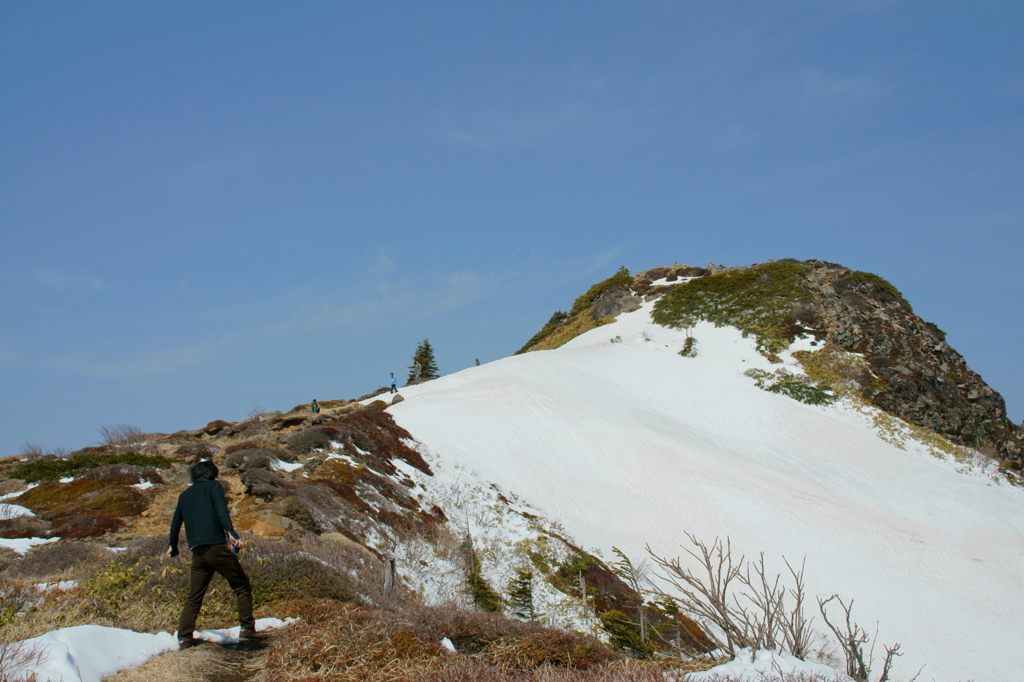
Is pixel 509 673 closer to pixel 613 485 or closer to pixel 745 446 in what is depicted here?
pixel 613 485

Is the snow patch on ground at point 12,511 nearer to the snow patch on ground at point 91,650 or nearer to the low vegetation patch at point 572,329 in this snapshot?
the snow patch on ground at point 91,650

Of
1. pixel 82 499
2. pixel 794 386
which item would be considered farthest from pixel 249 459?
pixel 794 386

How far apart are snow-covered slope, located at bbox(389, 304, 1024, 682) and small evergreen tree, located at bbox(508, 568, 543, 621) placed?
5.60 meters

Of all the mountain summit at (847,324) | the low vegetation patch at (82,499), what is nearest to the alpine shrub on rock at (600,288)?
the mountain summit at (847,324)

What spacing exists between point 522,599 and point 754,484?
16388 mm

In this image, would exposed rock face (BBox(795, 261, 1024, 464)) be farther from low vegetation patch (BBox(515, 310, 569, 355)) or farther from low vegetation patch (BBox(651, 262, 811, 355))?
low vegetation patch (BBox(515, 310, 569, 355))

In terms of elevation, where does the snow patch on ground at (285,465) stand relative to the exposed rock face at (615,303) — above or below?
below

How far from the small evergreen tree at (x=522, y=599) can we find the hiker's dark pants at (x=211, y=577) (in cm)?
801

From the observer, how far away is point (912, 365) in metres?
42.9

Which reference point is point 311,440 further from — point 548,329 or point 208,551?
point 548,329

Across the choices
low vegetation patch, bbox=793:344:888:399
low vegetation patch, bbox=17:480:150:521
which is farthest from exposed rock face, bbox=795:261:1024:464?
low vegetation patch, bbox=17:480:150:521

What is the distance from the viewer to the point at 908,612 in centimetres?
2022

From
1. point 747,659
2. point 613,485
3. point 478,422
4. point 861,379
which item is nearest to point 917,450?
point 861,379

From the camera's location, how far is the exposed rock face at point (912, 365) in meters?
39.8
